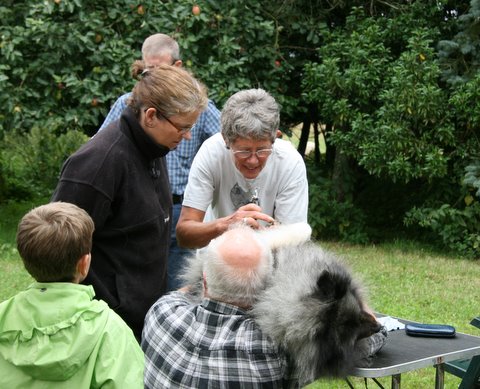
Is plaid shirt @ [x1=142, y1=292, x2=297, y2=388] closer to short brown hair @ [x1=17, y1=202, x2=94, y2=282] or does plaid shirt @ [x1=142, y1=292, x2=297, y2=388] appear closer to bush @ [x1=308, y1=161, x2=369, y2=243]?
short brown hair @ [x1=17, y1=202, x2=94, y2=282]

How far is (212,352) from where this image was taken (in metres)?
2.97

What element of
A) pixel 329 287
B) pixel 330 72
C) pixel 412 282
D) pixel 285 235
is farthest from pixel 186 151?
pixel 330 72

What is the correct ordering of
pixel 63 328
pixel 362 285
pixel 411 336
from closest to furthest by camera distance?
pixel 63 328 < pixel 362 285 < pixel 411 336

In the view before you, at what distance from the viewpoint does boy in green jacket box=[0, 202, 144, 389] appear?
2.61 metres

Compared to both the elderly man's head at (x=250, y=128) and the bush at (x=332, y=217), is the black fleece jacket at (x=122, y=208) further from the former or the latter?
the bush at (x=332, y=217)

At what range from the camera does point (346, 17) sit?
9719mm

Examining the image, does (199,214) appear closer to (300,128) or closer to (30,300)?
(30,300)

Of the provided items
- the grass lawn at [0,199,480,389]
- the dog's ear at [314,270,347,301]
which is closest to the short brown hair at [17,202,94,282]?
the dog's ear at [314,270,347,301]

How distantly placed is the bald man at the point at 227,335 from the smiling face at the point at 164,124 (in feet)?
1.89

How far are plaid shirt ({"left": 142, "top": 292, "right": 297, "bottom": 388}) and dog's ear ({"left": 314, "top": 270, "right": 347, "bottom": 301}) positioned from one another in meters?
0.26

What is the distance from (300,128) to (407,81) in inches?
97.4

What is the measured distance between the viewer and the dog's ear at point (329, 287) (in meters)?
2.85

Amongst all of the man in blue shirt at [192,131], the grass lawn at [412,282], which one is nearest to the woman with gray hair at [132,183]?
the man in blue shirt at [192,131]

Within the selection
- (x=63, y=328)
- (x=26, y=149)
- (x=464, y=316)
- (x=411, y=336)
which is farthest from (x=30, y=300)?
(x=26, y=149)
